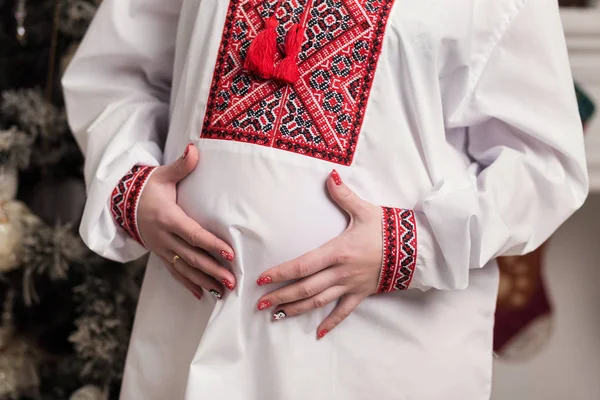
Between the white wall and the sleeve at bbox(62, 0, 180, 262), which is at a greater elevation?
the sleeve at bbox(62, 0, 180, 262)

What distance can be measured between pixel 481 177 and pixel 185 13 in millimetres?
461

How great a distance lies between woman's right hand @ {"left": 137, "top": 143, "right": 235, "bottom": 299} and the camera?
0.89 metres

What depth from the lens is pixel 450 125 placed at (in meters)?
0.97

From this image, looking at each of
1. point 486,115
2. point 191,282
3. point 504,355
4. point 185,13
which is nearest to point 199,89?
point 185,13

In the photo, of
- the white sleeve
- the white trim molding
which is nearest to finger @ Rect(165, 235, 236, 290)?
the white sleeve

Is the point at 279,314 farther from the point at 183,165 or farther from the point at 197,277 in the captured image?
the point at 183,165

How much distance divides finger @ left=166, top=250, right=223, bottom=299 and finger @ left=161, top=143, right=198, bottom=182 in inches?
4.4

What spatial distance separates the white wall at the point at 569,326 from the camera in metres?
1.77

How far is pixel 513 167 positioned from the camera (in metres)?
0.95

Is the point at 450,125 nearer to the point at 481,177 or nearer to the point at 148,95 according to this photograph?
the point at 481,177

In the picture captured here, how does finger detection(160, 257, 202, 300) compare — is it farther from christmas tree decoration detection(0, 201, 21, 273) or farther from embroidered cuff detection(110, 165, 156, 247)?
christmas tree decoration detection(0, 201, 21, 273)

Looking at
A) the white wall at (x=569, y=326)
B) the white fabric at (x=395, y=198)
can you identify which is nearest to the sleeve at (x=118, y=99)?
the white fabric at (x=395, y=198)

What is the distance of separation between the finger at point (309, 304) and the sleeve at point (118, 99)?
27 cm

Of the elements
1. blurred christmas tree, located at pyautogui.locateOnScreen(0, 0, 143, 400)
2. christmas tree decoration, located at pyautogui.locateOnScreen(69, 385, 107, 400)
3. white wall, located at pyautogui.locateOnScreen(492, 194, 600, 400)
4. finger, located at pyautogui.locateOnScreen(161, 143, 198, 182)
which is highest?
finger, located at pyautogui.locateOnScreen(161, 143, 198, 182)
